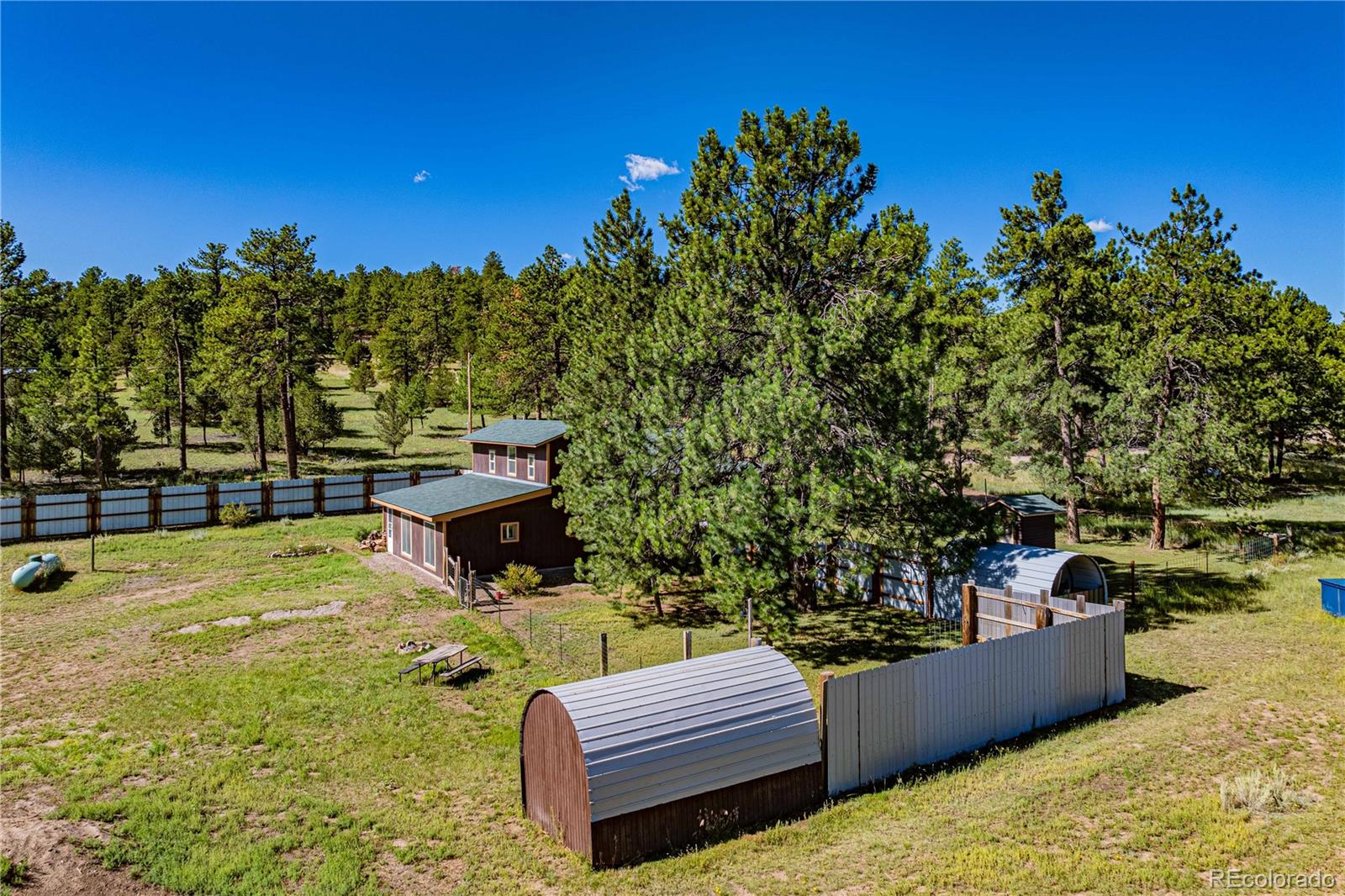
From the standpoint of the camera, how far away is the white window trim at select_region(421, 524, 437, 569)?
26047 mm

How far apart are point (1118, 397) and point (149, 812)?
3340cm

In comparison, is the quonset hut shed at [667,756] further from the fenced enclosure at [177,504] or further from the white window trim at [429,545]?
the fenced enclosure at [177,504]

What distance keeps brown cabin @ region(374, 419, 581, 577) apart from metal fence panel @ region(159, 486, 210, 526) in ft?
34.5

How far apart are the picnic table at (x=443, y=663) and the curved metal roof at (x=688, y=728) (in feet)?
24.2

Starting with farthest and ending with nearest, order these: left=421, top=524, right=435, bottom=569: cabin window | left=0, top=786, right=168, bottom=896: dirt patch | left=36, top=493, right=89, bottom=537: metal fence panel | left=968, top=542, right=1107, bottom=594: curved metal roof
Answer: left=36, top=493, right=89, bottom=537: metal fence panel < left=421, top=524, right=435, bottom=569: cabin window < left=968, top=542, right=1107, bottom=594: curved metal roof < left=0, top=786, right=168, bottom=896: dirt patch

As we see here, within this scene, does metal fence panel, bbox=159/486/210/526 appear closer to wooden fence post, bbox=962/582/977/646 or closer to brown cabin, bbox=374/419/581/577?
A: brown cabin, bbox=374/419/581/577

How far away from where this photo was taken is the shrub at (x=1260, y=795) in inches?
365

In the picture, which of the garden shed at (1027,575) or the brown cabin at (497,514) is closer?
the garden shed at (1027,575)

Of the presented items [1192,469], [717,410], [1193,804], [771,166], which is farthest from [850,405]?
[1192,469]

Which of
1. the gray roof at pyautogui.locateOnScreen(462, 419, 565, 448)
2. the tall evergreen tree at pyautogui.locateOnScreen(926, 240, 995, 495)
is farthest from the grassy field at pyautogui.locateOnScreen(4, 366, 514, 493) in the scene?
the tall evergreen tree at pyautogui.locateOnScreen(926, 240, 995, 495)

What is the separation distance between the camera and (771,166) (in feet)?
66.6

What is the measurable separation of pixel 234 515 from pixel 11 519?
7753mm

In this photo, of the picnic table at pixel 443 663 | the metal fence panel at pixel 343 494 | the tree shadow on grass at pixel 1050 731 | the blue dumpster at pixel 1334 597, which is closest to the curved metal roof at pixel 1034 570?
the tree shadow on grass at pixel 1050 731

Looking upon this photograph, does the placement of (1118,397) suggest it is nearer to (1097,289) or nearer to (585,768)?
(1097,289)
